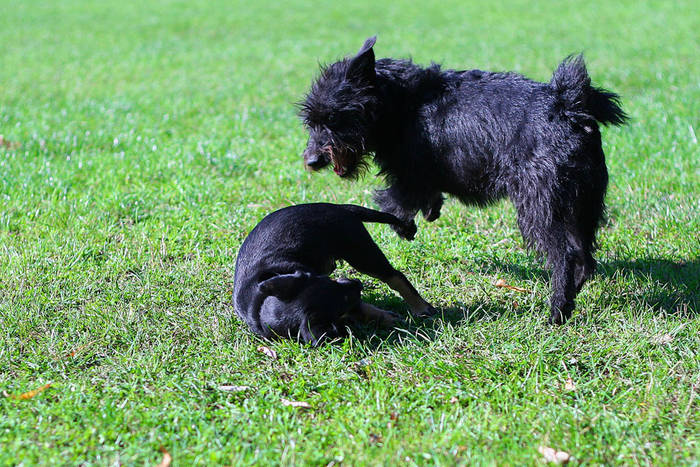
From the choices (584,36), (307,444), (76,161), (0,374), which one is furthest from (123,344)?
(584,36)

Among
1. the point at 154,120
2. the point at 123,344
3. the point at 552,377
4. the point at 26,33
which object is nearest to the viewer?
the point at 552,377

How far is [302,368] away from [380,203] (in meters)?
1.54

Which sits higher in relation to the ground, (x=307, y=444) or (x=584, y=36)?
(x=584, y=36)

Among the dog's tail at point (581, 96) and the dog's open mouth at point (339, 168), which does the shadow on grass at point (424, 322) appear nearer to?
the dog's open mouth at point (339, 168)

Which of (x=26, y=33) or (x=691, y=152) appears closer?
(x=691, y=152)

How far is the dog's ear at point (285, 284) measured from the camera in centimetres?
377

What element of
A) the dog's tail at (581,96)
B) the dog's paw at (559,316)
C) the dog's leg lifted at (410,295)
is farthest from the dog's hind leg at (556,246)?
the dog's leg lifted at (410,295)

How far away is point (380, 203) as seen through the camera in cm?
485

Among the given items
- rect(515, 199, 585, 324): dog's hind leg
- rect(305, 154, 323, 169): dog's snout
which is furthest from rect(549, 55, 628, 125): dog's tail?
rect(305, 154, 323, 169): dog's snout

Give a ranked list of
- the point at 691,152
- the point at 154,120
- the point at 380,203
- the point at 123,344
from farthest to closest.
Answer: the point at 154,120
the point at 691,152
the point at 380,203
the point at 123,344

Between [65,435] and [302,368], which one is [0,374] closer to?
[65,435]

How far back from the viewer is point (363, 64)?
445cm

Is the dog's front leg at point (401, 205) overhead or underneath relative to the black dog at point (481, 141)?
underneath

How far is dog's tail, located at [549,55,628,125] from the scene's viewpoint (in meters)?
3.96
